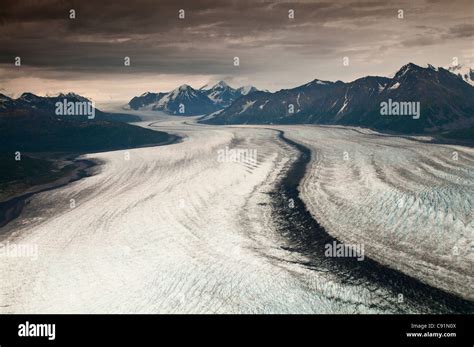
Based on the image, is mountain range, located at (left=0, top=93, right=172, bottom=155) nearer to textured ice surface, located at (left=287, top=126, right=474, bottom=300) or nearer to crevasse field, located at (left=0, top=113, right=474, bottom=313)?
crevasse field, located at (left=0, top=113, right=474, bottom=313)

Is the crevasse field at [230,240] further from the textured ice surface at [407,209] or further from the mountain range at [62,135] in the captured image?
the mountain range at [62,135]

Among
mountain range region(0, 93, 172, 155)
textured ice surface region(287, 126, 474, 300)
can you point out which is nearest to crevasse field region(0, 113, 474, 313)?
textured ice surface region(287, 126, 474, 300)

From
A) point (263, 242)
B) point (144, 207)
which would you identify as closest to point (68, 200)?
point (144, 207)

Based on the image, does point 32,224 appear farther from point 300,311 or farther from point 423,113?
point 423,113

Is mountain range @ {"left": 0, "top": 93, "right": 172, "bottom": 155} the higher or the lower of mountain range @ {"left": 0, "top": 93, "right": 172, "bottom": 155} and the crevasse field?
the higher

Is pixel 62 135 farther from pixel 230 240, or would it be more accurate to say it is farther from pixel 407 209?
pixel 407 209

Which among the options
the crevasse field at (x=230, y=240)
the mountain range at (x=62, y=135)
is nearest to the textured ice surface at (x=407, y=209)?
the crevasse field at (x=230, y=240)

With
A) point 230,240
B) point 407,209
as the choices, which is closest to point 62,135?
point 230,240

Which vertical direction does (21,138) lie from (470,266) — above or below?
above
